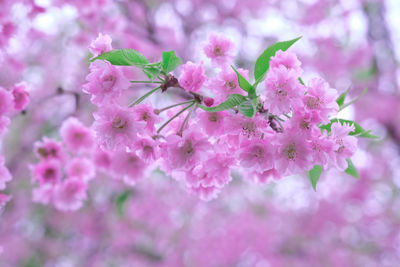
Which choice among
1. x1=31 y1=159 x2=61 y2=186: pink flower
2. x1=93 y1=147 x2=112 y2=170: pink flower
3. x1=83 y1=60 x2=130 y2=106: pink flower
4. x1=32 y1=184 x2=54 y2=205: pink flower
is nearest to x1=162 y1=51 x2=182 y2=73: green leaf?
x1=83 y1=60 x2=130 y2=106: pink flower

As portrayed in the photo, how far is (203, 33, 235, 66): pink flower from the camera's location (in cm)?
135

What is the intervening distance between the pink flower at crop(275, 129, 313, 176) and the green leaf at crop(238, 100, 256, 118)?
0.13 m

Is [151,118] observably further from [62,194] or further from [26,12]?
[26,12]

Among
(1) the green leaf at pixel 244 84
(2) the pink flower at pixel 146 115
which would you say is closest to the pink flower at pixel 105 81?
(2) the pink flower at pixel 146 115

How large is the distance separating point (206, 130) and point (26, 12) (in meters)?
2.23

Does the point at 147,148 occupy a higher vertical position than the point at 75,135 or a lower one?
lower

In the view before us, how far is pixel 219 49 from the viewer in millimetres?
1359

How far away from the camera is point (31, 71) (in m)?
6.14

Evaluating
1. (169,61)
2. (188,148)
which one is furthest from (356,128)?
(169,61)

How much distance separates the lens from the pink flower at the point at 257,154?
43.9 inches

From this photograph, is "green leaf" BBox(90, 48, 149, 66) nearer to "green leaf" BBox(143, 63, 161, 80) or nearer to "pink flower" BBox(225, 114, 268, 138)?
"green leaf" BBox(143, 63, 161, 80)

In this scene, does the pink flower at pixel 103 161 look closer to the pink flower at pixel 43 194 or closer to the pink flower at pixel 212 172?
the pink flower at pixel 43 194

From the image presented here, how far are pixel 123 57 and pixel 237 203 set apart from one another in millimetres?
6789

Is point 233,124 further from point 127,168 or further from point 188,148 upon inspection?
point 127,168
